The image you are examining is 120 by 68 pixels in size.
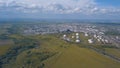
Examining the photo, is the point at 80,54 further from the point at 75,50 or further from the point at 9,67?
the point at 9,67

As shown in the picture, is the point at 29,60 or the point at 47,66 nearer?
the point at 47,66

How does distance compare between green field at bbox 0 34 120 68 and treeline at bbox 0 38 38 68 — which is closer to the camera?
green field at bbox 0 34 120 68

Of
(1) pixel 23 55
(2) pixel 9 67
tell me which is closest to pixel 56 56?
(1) pixel 23 55

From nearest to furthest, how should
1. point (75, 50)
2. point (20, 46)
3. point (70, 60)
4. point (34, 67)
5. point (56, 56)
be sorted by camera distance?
1. point (34, 67)
2. point (70, 60)
3. point (56, 56)
4. point (75, 50)
5. point (20, 46)

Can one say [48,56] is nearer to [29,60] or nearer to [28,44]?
[29,60]

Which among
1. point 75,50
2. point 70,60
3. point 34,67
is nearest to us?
point 34,67

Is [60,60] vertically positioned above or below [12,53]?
below

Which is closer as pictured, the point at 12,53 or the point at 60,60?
the point at 60,60

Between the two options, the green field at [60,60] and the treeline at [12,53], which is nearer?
the green field at [60,60]

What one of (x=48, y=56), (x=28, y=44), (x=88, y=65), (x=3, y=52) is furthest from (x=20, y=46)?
(x=88, y=65)
